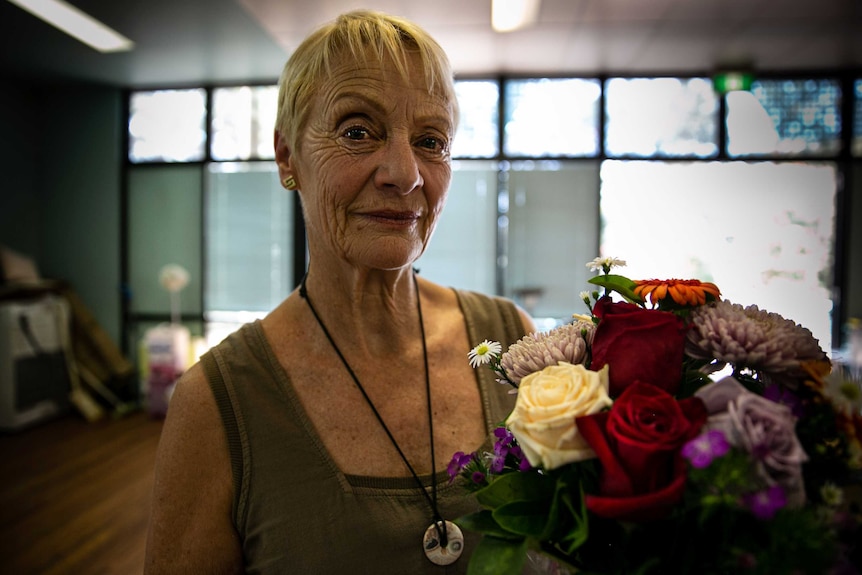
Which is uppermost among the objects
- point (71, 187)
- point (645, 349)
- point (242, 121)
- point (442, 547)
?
point (242, 121)

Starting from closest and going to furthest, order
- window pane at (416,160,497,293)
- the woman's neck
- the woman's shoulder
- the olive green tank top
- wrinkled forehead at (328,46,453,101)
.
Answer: the olive green tank top < wrinkled forehead at (328,46,453,101) < the woman's neck < the woman's shoulder < window pane at (416,160,497,293)

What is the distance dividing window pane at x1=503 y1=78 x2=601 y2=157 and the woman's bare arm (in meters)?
5.41

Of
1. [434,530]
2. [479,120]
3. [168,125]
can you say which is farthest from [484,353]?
[168,125]

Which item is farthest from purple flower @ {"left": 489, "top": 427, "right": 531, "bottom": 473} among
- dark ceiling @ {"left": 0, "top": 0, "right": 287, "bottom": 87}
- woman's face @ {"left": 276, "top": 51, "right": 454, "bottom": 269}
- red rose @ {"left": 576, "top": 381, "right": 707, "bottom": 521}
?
dark ceiling @ {"left": 0, "top": 0, "right": 287, "bottom": 87}

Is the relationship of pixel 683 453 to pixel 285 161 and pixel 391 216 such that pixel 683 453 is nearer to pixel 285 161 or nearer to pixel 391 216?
pixel 391 216

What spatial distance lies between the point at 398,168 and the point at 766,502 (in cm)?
78

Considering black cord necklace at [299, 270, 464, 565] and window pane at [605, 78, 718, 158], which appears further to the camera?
window pane at [605, 78, 718, 158]

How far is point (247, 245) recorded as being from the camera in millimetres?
6477

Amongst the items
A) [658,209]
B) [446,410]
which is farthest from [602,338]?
[658,209]

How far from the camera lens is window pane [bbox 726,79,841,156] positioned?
562cm

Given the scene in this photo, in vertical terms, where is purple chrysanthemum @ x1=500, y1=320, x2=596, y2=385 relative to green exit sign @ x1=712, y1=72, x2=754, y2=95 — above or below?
below

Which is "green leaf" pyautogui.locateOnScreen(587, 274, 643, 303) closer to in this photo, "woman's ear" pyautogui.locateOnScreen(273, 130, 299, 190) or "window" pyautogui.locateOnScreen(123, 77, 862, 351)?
"woman's ear" pyautogui.locateOnScreen(273, 130, 299, 190)

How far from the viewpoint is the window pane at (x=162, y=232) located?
6375 mm

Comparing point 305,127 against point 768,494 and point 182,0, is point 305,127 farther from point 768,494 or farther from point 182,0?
point 182,0
